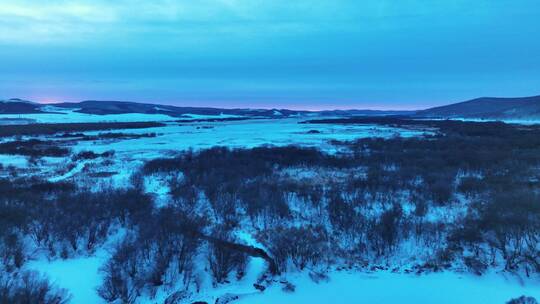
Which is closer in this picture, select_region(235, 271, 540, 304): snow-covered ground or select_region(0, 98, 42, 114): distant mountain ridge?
select_region(235, 271, 540, 304): snow-covered ground

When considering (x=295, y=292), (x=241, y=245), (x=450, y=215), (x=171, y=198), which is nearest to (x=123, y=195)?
(x=171, y=198)

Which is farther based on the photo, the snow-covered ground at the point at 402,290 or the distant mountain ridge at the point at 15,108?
the distant mountain ridge at the point at 15,108

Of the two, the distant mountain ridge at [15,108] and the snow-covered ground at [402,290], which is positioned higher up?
the distant mountain ridge at [15,108]

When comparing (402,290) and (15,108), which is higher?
(15,108)

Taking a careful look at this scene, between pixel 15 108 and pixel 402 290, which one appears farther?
pixel 15 108

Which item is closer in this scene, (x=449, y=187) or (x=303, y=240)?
(x=303, y=240)

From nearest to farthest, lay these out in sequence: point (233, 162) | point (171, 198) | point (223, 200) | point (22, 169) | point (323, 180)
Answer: point (223, 200) → point (171, 198) → point (323, 180) → point (22, 169) → point (233, 162)

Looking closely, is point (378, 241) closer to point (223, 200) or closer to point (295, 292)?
point (295, 292)

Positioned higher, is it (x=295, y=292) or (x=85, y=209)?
(x=85, y=209)

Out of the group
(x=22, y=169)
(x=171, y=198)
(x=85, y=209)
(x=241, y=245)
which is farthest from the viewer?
(x=22, y=169)

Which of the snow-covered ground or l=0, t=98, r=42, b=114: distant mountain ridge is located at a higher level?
l=0, t=98, r=42, b=114: distant mountain ridge

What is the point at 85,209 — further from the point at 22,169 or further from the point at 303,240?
the point at 22,169
